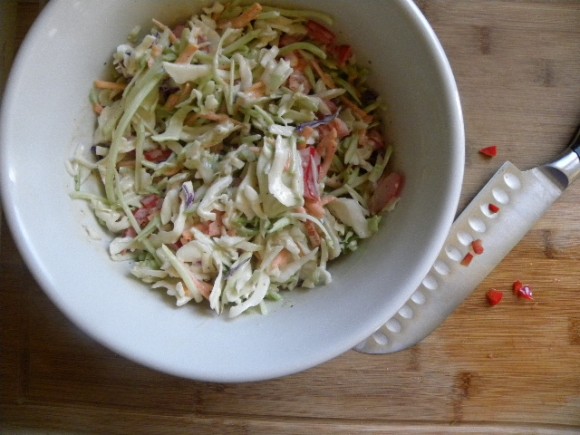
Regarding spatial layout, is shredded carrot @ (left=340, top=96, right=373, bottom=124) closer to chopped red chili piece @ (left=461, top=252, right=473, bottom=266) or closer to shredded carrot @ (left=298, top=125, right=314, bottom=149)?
shredded carrot @ (left=298, top=125, right=314, bottom=149)

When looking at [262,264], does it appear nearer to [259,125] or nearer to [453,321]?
[259,125]

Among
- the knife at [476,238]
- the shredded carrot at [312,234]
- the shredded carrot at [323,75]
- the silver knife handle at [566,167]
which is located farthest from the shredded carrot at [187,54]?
the silver knife handle at [566,167]

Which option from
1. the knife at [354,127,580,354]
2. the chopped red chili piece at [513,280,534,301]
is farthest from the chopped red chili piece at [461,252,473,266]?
the chopped red chili piece at [513,280,534,301]

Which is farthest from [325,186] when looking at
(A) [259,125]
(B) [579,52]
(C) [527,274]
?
(B) [579,52]

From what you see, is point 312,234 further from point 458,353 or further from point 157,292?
point 458,353

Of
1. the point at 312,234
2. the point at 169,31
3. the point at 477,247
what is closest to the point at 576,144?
the point at 477,247

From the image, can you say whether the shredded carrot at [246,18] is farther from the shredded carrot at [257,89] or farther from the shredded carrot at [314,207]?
the shredded carrot at [314,207]

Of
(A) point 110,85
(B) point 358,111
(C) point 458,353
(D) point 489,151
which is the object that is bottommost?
(C) point 458,353
